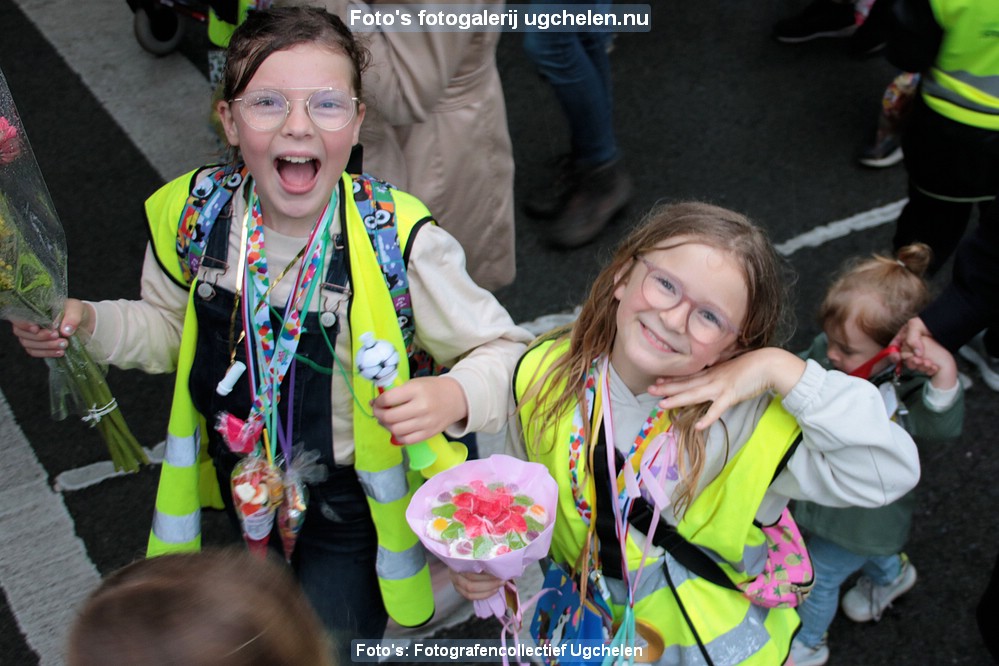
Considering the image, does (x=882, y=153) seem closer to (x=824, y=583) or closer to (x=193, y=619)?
(x=824, y=583)

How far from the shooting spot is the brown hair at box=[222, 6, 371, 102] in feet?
6.45

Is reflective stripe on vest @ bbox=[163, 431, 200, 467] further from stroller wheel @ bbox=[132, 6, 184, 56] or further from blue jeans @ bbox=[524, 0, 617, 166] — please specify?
stroller wheel @ bbox=[132, 6, 184, 56]

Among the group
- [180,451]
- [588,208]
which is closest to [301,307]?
[180,451]

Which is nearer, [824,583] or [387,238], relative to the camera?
[387,238]

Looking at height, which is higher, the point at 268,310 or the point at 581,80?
the point at 268,310

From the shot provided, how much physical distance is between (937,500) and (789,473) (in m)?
1.67

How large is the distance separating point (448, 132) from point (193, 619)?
5.48 feet

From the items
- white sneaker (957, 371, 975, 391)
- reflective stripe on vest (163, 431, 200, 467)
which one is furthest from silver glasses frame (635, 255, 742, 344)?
white sneaker (957, 371, 975, 391)

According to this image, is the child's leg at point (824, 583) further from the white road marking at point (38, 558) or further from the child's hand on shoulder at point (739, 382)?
the white road marking at point (38, 558)

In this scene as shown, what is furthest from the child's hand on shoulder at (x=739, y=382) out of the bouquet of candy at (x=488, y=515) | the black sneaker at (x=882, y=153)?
the black sneaker at (x=882, y=153)

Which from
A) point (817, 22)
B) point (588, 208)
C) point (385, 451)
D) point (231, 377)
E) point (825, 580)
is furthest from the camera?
point (817, 22)

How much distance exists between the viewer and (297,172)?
1.97 metres

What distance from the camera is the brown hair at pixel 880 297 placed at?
263 cm

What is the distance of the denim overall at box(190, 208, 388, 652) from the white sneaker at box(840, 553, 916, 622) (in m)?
1.43
